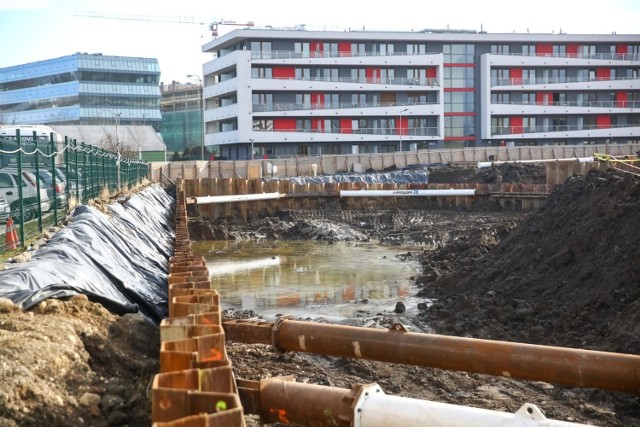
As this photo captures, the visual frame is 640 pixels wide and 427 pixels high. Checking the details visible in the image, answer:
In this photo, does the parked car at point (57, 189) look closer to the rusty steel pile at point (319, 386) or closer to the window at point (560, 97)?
the rusty steel pile at point (319, 386)

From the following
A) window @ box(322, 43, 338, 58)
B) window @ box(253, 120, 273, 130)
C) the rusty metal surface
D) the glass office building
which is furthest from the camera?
the glass office building

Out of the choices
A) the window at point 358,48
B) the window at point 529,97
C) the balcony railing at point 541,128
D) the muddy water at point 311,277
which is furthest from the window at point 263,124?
the muddy water at point 311,277

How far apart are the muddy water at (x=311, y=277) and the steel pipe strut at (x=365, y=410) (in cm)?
895

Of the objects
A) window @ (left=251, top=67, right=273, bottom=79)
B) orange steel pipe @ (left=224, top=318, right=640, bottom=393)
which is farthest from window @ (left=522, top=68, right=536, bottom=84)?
orange steel pipe @ (left=224, top=318, right=640, bottom=393)

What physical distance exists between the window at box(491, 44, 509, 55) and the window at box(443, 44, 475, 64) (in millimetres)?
1978

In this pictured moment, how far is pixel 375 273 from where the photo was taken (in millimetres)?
19969

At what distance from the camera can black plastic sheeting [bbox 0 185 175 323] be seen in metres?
6.43

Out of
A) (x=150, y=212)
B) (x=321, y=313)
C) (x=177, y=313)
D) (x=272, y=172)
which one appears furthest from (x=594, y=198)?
(x=272, y=172)

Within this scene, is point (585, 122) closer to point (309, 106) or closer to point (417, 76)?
point (417, 76)

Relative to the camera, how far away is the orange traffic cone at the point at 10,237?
1071 centimetres

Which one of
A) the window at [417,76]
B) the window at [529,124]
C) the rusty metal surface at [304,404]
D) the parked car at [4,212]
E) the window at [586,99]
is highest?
the window at [417,76]

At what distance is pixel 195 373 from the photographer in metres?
3.66

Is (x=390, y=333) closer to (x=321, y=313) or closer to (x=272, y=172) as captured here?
(x=321, y=313)

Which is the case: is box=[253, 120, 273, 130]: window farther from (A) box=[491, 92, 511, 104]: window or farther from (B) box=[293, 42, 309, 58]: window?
(A) box=[491, 92, 511, 104]: window
